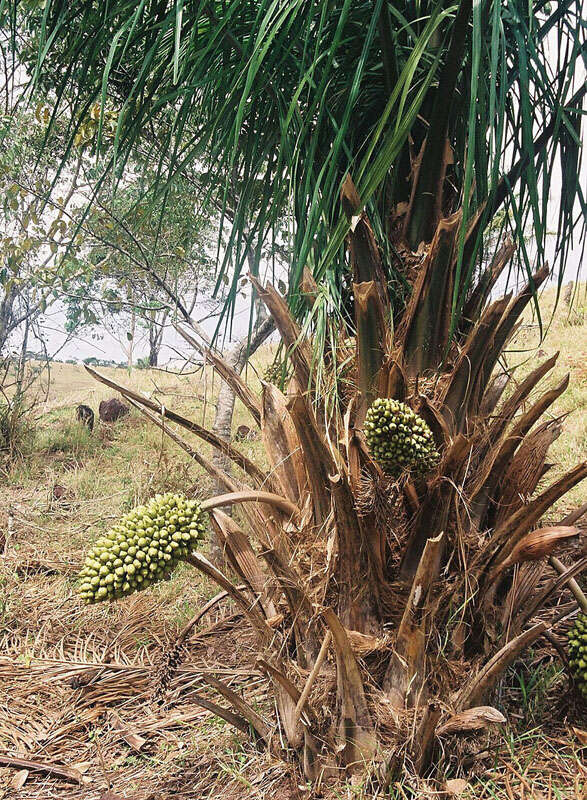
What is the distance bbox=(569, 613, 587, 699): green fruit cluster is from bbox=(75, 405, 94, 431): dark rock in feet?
19.6

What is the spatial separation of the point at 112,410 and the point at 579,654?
6.28 m

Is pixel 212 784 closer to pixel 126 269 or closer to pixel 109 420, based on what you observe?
pixel 126 269

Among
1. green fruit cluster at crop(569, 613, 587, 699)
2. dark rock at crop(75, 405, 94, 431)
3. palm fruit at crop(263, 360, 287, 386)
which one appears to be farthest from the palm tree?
dark rock at crop(75, 405, 94, 431)

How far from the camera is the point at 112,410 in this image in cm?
715

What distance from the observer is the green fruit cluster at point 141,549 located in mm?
1129

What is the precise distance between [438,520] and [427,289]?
1.91 feet

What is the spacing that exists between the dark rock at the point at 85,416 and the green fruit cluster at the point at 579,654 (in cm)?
597

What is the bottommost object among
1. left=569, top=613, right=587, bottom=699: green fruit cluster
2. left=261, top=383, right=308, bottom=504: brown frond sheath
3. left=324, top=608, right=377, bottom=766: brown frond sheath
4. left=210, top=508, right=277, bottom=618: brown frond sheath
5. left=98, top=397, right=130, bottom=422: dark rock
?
left=324, top=608, right=377, bottom=766: brown frond sheath

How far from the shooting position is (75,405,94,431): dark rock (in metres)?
6.83

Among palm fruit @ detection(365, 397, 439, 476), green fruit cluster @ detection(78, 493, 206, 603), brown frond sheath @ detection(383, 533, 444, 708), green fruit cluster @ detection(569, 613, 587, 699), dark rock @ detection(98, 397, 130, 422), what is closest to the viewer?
green fruit cluster @ detection(78, 493, 206, 603)

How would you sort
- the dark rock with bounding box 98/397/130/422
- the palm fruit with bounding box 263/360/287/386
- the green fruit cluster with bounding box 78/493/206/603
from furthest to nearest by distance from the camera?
the dark rock with bounding box 98/397/130/422 < the palm fruit with bounding box 263/360/287/386 < the green fruit cluster with bounding box 78/493/206/603

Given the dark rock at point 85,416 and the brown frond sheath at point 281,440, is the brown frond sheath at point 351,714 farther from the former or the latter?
the dark rock at point 85,416

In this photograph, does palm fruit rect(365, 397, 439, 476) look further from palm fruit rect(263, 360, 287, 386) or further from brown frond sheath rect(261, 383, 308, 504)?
palm fruit rect(263, 360, 287, 386)

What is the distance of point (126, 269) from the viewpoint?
Answer: 5.00 m
